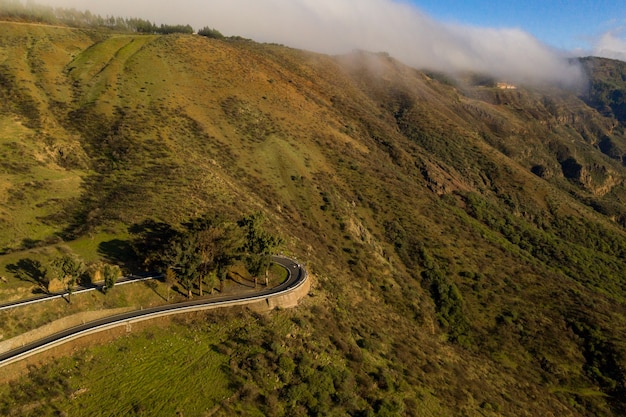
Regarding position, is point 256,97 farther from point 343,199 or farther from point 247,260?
point 247,260

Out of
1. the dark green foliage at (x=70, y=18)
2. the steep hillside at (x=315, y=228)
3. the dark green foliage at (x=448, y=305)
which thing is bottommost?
the dark green foliage at (x=448, y=305)

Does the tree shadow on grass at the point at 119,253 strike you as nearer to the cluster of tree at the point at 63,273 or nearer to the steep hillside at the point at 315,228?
the cluster of tree at the point at 63,273

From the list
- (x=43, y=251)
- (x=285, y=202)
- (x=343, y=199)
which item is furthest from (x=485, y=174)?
(x=43, y=251)

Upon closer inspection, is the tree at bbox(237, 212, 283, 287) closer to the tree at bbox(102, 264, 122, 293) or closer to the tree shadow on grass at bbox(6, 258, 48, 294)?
the tree at bbox(102, 264, 122, 293)

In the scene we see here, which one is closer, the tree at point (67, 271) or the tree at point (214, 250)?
the tree at point (67, 271)

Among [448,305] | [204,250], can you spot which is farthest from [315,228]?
[204,250]

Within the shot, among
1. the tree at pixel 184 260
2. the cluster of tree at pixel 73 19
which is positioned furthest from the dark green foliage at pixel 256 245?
the cluster of tree at pixel 73 19
